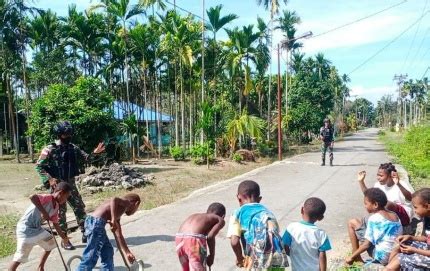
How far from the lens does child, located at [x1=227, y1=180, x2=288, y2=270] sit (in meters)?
3.95

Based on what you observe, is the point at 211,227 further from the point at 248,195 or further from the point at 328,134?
the point at 328,134

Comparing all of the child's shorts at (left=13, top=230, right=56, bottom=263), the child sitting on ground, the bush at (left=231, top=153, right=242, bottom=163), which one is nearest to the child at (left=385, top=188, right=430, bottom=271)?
the child sitting on ground

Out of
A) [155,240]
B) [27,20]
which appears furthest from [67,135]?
[27,20]

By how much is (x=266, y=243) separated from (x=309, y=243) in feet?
1.30

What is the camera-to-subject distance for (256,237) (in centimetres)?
397

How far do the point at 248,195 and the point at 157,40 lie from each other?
2706 cm

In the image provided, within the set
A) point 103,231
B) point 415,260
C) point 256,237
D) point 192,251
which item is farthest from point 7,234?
point 415,260

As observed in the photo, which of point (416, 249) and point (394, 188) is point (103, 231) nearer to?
point (416, 249)

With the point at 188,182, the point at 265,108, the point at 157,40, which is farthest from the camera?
the point at 265,108

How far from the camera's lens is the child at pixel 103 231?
16.3ft

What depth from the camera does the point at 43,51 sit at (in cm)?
3020

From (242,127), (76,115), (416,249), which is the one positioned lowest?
(416,249)

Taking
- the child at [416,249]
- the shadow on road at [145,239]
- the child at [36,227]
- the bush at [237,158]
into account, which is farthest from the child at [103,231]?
the bush at [237,158]

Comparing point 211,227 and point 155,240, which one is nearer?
point 211,227
